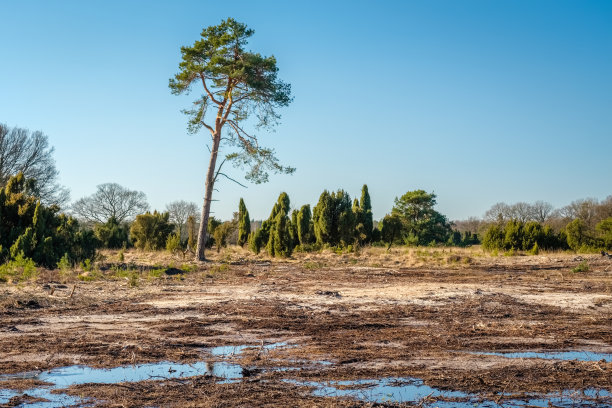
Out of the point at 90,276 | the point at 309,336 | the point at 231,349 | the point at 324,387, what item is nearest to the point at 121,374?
the point at 231,349

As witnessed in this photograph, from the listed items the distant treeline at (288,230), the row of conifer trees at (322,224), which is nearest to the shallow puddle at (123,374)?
the distant treeline at (288,230)

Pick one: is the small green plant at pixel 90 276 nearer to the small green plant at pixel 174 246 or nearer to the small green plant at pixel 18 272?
the small green plant at pixel 18 272

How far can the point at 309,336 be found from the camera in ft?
23.2

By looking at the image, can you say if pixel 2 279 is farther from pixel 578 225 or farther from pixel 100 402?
pixel 578 225

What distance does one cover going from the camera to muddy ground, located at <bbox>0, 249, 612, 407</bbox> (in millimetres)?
4477

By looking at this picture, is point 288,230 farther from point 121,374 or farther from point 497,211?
point 497,211

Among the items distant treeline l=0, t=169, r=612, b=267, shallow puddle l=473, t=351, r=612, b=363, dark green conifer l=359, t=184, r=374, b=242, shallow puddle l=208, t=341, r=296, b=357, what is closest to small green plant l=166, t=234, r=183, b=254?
distant treeline l=0, t=169, r=612, b=267

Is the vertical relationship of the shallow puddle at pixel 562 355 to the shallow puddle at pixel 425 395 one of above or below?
above

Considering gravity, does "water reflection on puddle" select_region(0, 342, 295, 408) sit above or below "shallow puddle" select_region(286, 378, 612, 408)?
below

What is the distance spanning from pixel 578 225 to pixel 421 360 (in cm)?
2677

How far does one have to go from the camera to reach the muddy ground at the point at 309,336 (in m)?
4.48

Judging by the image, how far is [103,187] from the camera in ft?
177

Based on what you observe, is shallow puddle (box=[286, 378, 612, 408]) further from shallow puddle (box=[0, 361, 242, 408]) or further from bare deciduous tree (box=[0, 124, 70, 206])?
bare deciduous tree (box=[0, 124, 70, 206])

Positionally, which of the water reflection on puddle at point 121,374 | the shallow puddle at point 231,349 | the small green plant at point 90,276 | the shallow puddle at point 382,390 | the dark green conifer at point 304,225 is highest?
the dark green conifer at point 304,225
